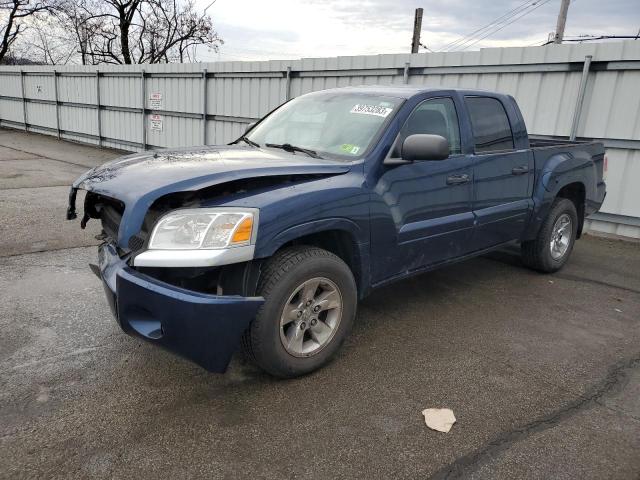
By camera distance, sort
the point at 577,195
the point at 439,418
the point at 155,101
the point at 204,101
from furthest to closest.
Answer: the point at 155,101 < the point at 204,101 < the point at 577,195 < the point at 439,418

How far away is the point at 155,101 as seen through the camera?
1417 cm

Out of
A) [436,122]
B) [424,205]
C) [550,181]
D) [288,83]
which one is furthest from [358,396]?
[288,83]

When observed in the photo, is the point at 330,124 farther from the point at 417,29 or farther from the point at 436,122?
the point at 417,29

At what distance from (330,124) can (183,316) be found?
6.50ft

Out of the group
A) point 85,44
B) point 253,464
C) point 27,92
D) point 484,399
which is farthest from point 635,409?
point 85,44

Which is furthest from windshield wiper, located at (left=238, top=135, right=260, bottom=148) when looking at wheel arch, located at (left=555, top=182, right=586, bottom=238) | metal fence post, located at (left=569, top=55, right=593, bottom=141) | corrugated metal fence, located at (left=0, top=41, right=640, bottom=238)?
metal fence post, located at (left=569, top=55, right=593, bottom=141)

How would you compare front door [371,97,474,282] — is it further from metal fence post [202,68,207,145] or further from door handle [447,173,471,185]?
metal fence post [202,68,207,145]

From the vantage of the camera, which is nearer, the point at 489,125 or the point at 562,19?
the point at 489,125

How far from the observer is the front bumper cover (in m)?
2.53

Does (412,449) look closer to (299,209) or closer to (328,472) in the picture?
(328,472)

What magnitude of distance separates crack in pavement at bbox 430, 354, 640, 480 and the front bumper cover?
3.90 feet

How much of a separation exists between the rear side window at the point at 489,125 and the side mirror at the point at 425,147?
1.02 metres

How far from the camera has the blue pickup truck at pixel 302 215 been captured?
8.63ft

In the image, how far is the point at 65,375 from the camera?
312cm
